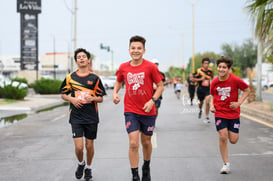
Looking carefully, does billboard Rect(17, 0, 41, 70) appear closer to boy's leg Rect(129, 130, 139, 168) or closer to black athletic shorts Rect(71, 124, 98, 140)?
black athletic shorts Rect(71, 124, 98, 140)

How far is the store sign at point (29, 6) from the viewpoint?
36.9 meters

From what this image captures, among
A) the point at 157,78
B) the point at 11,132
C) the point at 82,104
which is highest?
the point at 157,78

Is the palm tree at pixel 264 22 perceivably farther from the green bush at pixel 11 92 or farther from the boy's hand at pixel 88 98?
the green bush at pixel 11 92

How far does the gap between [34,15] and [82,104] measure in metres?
33.5

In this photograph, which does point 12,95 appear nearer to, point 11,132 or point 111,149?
point 11,132

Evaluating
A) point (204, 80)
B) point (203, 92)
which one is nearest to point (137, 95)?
point (204, 80)

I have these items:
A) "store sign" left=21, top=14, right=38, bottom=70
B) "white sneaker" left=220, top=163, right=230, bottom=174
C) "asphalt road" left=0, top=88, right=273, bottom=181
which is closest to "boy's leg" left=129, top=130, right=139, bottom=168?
"asphalt road" left=0, top=88, right=273, bottom=181

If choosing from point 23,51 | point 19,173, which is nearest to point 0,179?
point 19,173

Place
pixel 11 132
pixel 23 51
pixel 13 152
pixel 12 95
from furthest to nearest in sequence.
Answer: pixel 23 51 < pixel 12 95 < pixel 11 132 < pixel 13 152

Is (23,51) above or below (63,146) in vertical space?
above

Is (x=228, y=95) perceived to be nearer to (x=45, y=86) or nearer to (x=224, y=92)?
(x=224, y=92)

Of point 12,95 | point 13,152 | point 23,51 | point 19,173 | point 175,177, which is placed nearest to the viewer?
point 175,177

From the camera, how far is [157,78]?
5.23m

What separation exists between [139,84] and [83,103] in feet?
2.72
